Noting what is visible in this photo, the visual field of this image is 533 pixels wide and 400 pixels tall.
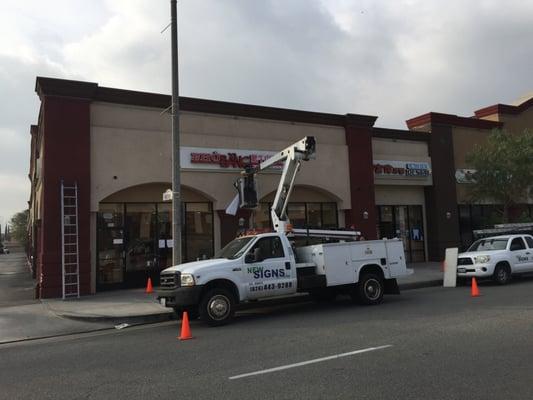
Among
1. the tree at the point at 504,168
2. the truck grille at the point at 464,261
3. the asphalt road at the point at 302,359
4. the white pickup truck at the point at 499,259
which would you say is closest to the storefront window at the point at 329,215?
the truck grille at the point at 464,261

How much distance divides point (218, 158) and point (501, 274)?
1059cm

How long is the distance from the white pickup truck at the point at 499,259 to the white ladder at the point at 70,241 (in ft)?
41.7

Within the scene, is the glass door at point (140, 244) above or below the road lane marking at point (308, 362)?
above

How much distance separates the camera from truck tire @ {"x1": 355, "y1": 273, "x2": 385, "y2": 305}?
1302 cm

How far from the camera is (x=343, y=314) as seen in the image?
11.7 m

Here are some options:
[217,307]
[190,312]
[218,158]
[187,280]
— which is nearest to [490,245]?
[218,158]

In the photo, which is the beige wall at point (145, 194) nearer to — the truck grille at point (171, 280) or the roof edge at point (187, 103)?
the roof edge at point (187, 103)

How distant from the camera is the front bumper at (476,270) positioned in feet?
54.3

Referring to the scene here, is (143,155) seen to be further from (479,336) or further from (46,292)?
(479,336)

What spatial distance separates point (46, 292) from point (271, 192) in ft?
29.5

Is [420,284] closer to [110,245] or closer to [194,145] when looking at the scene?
[194,145]

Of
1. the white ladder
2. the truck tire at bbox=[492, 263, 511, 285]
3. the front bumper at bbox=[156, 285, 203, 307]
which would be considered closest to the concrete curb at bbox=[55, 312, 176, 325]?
the front bumper at bbox=[156, 285, 203, 307]

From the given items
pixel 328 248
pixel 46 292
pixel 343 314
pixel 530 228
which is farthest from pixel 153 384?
pixel 530 228

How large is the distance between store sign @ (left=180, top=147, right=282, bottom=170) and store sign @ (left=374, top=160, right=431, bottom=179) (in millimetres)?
6469
